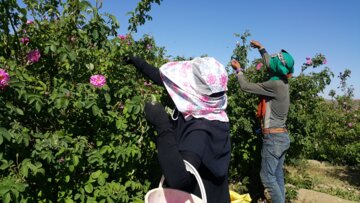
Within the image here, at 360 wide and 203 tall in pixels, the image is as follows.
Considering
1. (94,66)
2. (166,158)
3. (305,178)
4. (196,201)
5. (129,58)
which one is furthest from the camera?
(305,178)

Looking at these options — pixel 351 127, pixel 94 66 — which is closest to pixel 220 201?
pixel 94 66

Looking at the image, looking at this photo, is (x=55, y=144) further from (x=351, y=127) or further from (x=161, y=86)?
(x=351, y=127)

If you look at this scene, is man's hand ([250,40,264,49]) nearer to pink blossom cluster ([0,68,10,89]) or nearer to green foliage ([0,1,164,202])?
green foliage ([0,1,164,202])

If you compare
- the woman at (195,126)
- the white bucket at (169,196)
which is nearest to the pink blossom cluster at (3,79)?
the woman at (195,126)

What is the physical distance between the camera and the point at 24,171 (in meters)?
1.50

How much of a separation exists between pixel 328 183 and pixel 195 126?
5.86 metres

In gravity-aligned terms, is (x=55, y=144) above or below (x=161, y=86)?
below

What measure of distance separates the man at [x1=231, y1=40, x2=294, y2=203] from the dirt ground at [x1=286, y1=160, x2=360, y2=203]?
170 cm

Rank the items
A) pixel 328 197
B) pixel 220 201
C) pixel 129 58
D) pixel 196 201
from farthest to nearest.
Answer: pixel 328 197 < pixel 129 58 < pixel 220 201 < pixel 196 201

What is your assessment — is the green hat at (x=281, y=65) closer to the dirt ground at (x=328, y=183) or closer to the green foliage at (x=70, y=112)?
the green foliage at (x=70, y=112)

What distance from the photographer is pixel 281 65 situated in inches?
129

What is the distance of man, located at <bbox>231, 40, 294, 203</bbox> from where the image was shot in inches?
129

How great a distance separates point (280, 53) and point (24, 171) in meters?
2.45

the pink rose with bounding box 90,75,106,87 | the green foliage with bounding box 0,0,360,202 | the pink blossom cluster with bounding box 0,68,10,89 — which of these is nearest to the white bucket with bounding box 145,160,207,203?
the green foliage with bounding box 0,0,360,202
